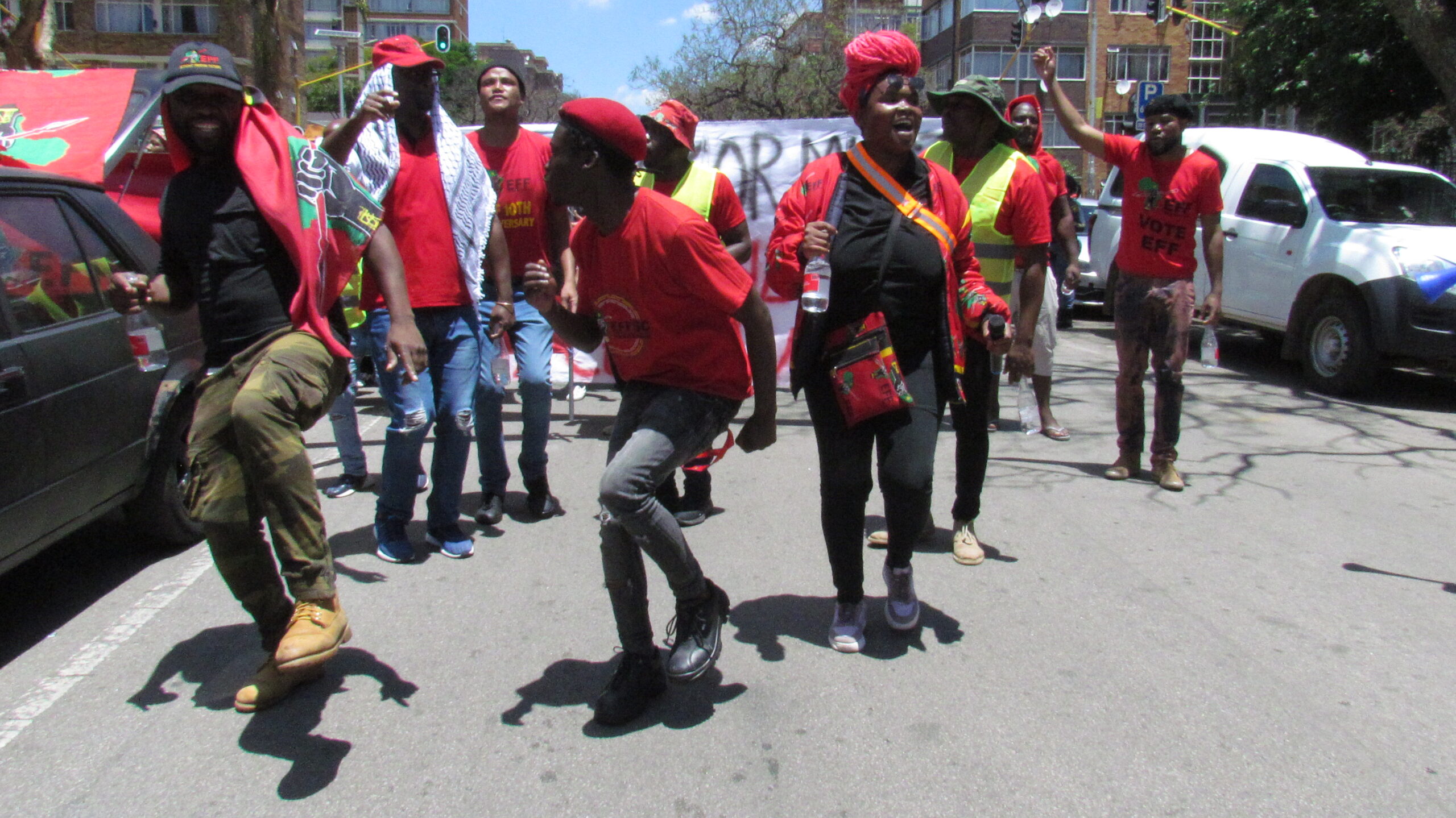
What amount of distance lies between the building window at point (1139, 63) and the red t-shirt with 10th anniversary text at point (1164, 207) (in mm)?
44908

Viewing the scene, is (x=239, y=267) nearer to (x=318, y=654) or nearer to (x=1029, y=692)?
(x=318, y=654)

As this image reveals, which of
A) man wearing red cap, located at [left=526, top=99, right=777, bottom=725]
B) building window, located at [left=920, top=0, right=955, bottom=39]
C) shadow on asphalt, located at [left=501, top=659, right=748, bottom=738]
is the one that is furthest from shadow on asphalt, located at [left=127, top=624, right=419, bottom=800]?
building window, located at [left=920, top=0, right=955, bottom=39]

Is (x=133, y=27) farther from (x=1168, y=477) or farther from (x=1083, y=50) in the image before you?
(x=1168, y=477)

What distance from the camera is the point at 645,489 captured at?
294 centimetres

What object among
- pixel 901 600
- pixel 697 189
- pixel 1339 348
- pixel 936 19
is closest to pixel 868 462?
pixel 901 600

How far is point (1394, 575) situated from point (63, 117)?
7.97 m

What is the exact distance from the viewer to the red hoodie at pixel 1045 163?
5.75 m

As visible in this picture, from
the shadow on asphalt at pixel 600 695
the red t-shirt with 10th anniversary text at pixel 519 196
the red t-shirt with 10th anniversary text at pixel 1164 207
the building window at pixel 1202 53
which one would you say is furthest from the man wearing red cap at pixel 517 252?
the building window at pixel 1202 53

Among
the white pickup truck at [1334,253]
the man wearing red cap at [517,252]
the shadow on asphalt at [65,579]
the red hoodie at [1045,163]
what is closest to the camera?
the shadow on asphalt at [65,579]

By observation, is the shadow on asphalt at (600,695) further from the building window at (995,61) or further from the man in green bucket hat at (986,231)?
the building window at (995,61)

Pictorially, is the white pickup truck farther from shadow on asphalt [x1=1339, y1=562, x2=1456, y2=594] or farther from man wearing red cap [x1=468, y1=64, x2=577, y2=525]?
man wearing red cap [x1=468, y1=64, x2=577, y2=525]

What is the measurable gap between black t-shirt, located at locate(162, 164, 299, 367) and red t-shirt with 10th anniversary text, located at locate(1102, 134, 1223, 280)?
4.17 m

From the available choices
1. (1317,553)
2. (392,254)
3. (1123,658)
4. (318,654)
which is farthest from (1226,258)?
(318,654)

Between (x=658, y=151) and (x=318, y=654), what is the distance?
10.4 ft
